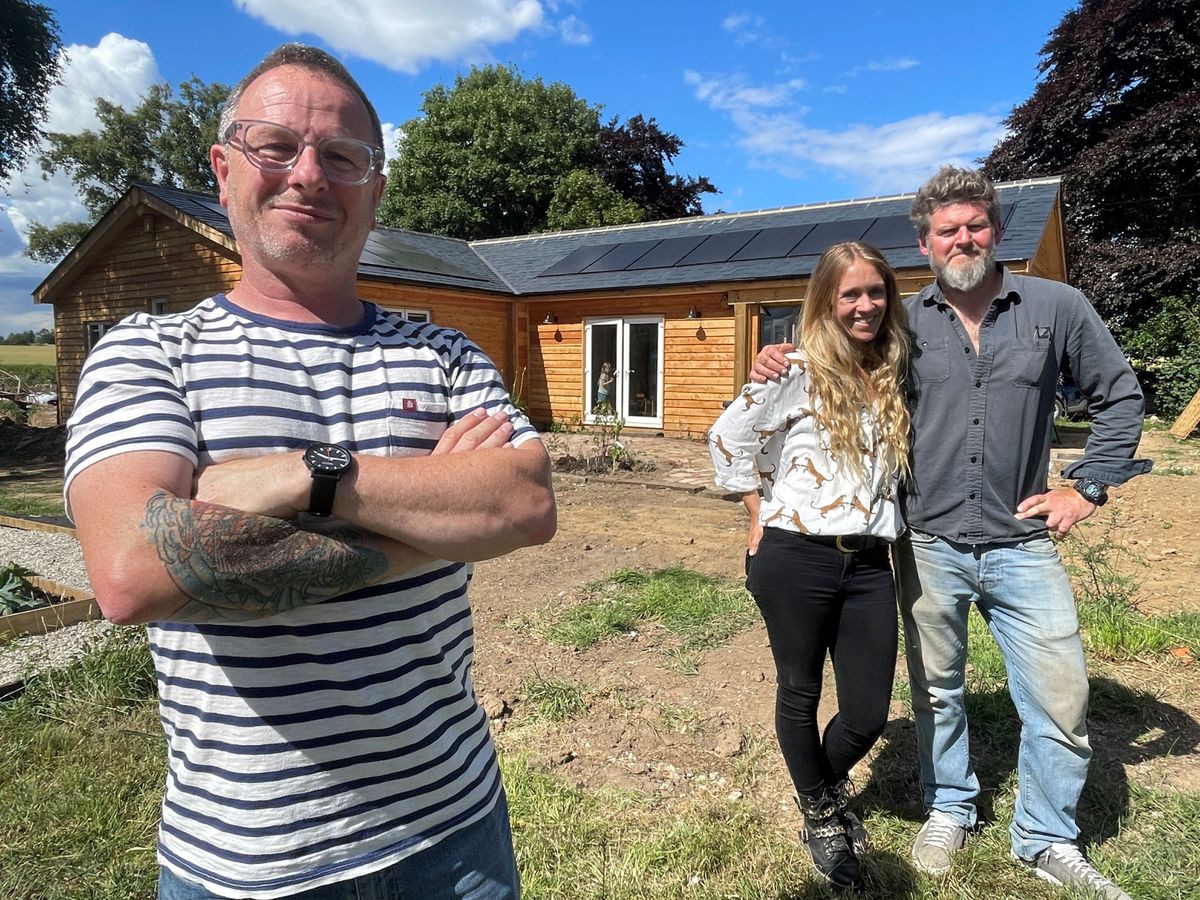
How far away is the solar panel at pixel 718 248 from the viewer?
1384 cm

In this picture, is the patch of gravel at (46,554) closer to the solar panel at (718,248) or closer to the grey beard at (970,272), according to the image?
the grey beard at (970,272)

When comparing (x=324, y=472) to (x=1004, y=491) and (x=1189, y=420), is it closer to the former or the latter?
(x=1004, y=491)

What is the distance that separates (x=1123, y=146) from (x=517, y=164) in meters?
Result: 20.7

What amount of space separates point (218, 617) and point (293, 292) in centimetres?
58

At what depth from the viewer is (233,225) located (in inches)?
54.5

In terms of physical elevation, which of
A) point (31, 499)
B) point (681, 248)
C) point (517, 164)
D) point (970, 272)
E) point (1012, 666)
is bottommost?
point (31, 499)

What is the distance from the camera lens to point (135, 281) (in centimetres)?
1434

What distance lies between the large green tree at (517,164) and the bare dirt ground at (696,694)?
24.5 meters

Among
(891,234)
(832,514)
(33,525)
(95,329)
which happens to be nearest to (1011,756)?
(832,514)

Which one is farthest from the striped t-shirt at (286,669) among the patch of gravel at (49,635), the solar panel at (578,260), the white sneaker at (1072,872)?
the solar panel at (578,260)

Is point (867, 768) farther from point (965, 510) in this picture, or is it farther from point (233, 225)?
point (233, 225)

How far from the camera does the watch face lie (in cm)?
112

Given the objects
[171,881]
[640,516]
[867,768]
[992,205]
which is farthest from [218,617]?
[640,516]

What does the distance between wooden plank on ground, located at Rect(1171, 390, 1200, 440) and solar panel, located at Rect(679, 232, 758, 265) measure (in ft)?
26.1
